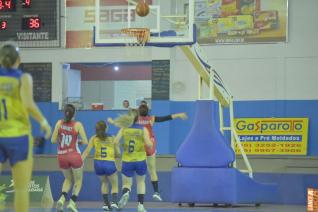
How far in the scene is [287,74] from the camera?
21453 mm

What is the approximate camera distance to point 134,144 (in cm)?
1362

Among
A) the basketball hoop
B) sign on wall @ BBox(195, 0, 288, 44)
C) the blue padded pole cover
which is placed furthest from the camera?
sign on wall @ BBox(195, 0, 288, 44)

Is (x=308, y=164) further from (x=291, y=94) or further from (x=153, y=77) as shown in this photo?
(x=153, y=77)

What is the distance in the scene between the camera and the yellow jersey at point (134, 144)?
13.5 metres

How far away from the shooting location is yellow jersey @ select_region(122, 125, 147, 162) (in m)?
13.5

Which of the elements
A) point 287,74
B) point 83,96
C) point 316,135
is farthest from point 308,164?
point 83,96

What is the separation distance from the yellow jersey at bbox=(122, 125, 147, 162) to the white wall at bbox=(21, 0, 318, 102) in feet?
27.4

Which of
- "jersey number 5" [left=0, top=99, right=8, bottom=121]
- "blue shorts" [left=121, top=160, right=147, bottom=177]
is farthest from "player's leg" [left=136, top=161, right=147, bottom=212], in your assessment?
"jersey number 5" [left=0, top=99, right=8, bottom=121]

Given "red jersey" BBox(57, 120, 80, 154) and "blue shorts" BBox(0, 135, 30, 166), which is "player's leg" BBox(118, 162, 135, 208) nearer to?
"red jersey" BBox(57, 120, 80, 154)

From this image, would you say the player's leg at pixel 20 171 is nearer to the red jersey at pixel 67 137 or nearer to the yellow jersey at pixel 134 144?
the red jersey at pixel 67 137

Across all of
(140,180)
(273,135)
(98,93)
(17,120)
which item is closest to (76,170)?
(140,180)

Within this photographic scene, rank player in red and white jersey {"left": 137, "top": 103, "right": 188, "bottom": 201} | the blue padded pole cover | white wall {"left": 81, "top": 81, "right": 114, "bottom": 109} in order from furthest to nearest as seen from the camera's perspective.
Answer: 1. white wall {"left": 81, "top": 81, "right": 114, "bottom": 109}
2. the blue padded pole cover
3. player in red and white jersey {"left": 137, "top": 103, "right": 188, "bottom": 201}

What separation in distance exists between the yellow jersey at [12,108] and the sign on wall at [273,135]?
1466cm

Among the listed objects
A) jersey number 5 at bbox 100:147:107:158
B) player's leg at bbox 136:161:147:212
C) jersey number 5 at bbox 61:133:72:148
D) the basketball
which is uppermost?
the basketball
